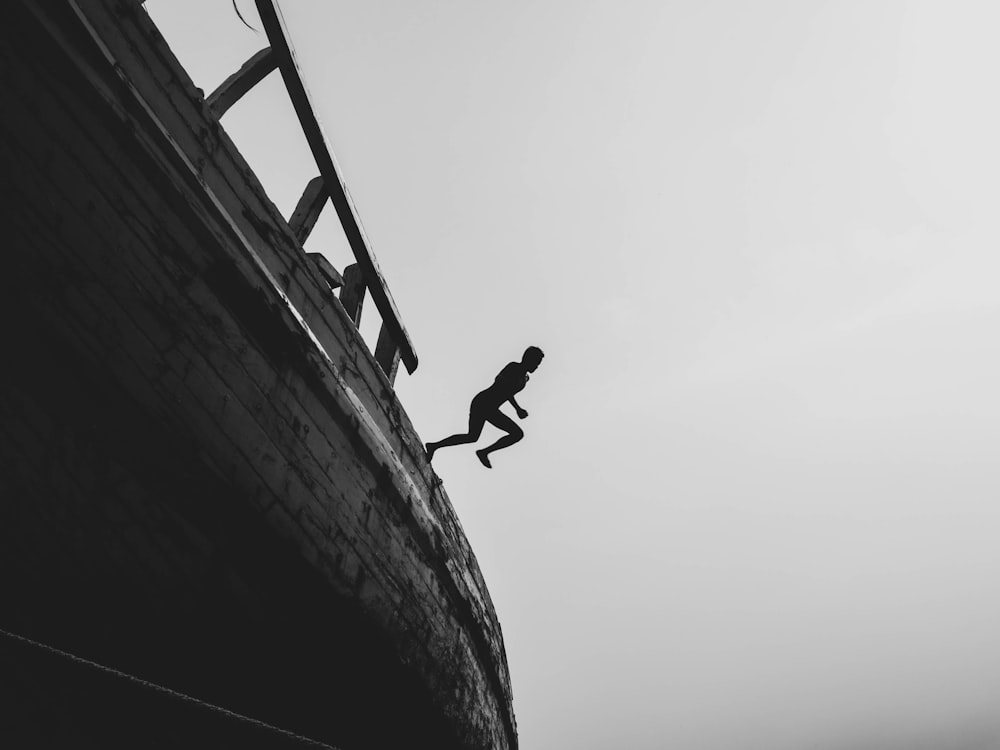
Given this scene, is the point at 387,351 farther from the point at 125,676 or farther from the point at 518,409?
the point at 125,676

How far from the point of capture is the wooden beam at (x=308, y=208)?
2570mm

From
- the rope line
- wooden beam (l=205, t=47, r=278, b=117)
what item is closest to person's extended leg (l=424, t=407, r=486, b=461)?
wooden beam (l=205, t=47, r=278, b=117)

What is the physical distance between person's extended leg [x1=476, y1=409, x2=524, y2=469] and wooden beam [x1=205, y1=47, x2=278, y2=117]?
310 centimetres

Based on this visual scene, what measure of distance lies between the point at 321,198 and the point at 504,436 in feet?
9.49

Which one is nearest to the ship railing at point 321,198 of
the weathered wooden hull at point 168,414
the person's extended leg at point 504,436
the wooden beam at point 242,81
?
the wooden beam at point 242,81

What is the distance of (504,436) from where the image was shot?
5172 millimetres

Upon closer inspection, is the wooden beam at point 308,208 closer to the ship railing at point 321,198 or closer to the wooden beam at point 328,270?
the ship railing at point 321,198

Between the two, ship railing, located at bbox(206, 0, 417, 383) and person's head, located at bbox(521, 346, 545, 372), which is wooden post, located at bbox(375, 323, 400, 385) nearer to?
ship railing, located at bbox(206, 0, 417, 383)

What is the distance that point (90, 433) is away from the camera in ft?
4.50

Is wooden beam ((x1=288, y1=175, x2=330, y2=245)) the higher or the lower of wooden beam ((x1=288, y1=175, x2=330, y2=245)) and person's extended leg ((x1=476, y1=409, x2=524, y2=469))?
the lower

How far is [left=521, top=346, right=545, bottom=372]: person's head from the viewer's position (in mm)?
4695

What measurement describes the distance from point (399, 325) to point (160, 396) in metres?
2.08

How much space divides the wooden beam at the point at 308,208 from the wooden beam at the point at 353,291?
390 mm

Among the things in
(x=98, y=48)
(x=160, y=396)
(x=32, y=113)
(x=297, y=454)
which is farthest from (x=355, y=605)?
(x=98, y=48)
